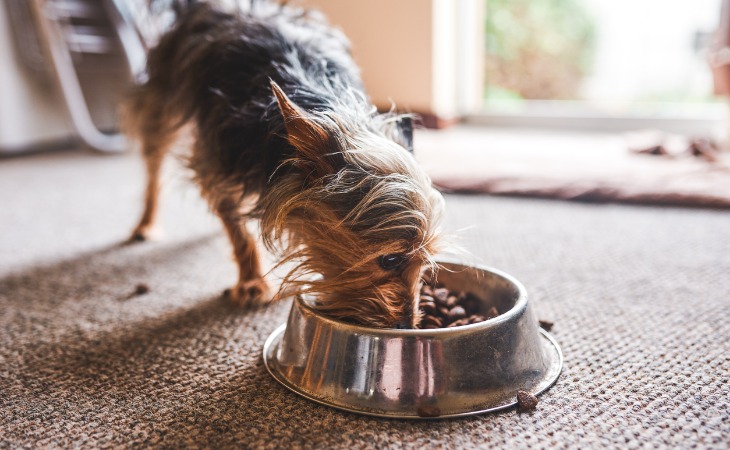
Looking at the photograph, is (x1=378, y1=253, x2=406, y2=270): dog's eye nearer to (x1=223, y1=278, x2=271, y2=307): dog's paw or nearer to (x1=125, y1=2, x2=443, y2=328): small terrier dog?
(x1=125, y1=2, x2=443, y2=328): small terrier dog

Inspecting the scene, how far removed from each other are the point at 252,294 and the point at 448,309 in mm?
653

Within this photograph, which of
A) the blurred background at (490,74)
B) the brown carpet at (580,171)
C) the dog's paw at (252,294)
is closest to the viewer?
the dog's paw at (252,294)

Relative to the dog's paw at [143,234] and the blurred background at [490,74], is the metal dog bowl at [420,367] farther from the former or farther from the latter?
the blurred background at [490,74]

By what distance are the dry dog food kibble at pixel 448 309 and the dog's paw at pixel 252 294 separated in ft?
1.82

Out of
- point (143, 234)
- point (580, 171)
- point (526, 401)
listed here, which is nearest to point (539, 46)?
point (580, 171)

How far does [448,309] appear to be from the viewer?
1.68 m

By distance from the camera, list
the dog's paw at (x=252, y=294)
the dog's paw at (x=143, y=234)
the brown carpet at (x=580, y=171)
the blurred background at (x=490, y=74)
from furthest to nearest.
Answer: the blurred background at (x=490, y=74) < the brown carpet at (x=580, y=171) < the dog's paw at (x=143, y=234) < the dog's paw at (x=252, y=294)

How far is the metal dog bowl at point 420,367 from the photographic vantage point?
1.31 m

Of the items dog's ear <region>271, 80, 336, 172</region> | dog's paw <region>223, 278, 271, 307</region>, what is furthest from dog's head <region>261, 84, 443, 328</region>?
dog's paw <region>223, 278, 271, 307</region>

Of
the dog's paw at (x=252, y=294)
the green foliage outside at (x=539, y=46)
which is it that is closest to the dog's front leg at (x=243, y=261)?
the dog's paw at (x=252, y=294)

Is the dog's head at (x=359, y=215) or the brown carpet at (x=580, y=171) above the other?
the dog's head at (x=359, y=215)

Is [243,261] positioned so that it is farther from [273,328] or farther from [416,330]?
[416,330]

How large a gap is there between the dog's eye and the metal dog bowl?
184 millimetres

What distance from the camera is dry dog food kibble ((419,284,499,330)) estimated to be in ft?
5.24
